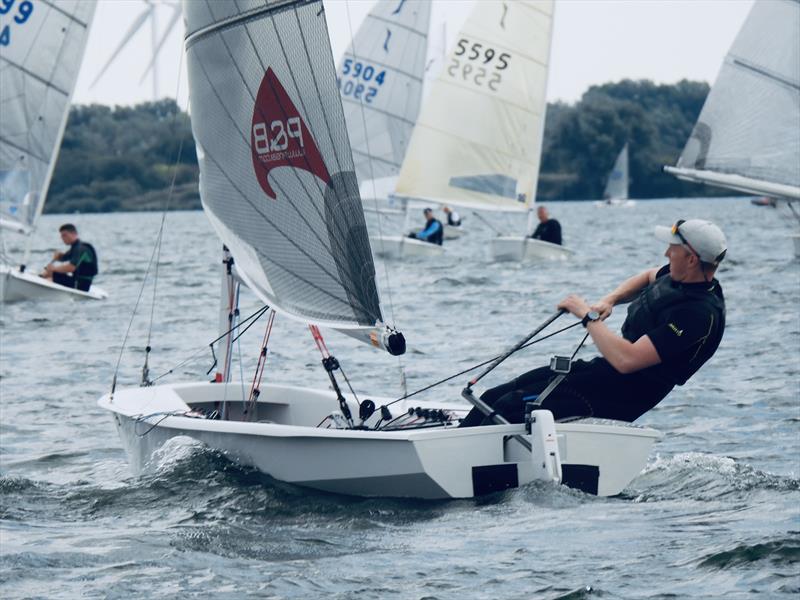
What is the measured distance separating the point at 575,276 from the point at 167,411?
1388 cm

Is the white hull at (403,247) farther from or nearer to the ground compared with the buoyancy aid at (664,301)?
farther from the ground

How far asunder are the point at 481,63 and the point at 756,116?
31.4ft

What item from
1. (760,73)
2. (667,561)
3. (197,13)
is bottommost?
(667,561)

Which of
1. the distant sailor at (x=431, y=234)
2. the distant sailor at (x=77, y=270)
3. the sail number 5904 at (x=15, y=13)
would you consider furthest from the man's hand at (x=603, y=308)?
the distant sailor at (x=431, y=234)

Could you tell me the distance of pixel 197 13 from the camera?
6.72 m

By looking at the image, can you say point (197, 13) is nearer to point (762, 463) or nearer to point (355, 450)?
point (355, 450)

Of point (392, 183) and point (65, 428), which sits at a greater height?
point (392, 183)

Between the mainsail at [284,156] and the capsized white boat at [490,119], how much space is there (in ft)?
55.5

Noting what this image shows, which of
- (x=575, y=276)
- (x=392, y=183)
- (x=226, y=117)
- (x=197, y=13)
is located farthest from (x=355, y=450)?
(x=392, y=183)

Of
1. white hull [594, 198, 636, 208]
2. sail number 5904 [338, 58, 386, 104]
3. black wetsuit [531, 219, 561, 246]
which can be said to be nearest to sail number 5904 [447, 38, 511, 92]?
black wetsuit [531, 219, 561, 246]

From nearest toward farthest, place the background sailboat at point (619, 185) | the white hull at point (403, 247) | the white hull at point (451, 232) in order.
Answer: the white hull at point (403, 247), the white hull at point (451, 232), the background sailboat at point (619, 185)

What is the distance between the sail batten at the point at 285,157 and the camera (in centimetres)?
650

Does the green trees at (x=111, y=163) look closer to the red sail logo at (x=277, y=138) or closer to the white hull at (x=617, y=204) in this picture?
the white hull at (x=617, y=204)

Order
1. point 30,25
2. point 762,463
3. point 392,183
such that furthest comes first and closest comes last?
point 392,183
point 30,25
point 762,463
